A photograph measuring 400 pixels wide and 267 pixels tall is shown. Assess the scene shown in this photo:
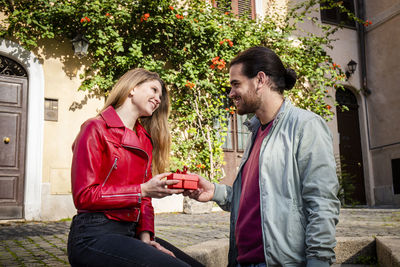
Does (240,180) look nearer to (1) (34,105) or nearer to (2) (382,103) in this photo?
(1) (34,105)

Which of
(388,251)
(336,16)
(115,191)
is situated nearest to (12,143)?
(115,191)

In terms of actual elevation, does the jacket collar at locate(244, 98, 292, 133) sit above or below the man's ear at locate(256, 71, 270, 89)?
below

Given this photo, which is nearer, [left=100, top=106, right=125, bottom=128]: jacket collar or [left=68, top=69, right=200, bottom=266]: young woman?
[left=68, top=69, right=200, bottom=266]: young woman

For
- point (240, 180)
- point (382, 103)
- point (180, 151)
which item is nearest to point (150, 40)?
point (180, 151)

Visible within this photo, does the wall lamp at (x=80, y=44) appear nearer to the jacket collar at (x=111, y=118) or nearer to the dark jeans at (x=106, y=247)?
the jacket collar at (x=111, y=118)

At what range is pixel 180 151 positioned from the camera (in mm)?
8305

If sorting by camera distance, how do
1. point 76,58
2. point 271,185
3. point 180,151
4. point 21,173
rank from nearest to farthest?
point 271,185 → point 21,173 → point 76,58 → point 180,151

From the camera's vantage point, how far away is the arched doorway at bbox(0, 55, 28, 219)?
6.83 meters

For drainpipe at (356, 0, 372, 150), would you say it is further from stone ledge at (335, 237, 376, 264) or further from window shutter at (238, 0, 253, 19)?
stone ledge at (335, 237, 376, 264)

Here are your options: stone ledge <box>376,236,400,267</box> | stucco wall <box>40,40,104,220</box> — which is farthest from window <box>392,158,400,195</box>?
stucco wall <box>40,40,104,220</box>

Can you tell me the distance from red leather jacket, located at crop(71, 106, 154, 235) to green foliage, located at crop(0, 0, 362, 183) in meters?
5.69

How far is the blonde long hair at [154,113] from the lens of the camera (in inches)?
94.3

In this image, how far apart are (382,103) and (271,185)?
1096cm

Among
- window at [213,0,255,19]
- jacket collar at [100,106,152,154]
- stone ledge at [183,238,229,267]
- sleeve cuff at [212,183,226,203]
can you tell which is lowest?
stone ledge at [183,238,229,267]
